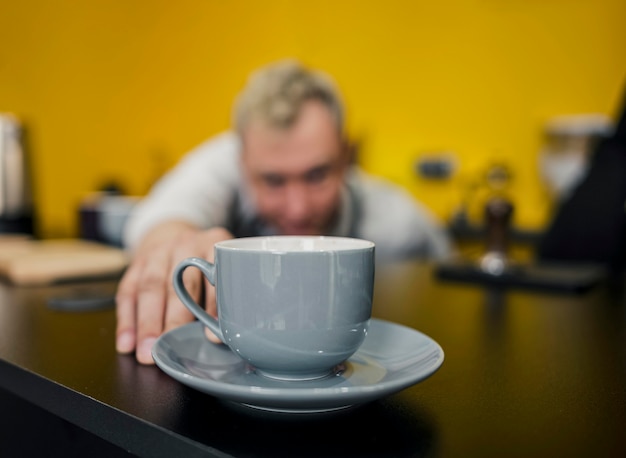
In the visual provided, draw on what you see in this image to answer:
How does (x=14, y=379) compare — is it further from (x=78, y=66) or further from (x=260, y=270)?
(x=78, y=66)

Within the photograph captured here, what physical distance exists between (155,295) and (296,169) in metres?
0.94

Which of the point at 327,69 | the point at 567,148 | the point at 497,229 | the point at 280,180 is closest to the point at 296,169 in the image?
the point at 280,180

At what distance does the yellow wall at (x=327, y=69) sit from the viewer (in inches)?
93.9

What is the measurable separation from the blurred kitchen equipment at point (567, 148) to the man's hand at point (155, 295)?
1.85 m

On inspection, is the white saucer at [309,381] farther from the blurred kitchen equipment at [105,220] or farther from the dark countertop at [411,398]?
the blurred kitchen equipment at [105,220]

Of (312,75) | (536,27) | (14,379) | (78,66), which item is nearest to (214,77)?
(78,66)

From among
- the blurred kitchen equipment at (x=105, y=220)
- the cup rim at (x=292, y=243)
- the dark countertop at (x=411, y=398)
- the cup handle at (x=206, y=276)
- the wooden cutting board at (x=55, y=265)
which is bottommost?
the blurred kitchen equipment at (x=105, y=220)

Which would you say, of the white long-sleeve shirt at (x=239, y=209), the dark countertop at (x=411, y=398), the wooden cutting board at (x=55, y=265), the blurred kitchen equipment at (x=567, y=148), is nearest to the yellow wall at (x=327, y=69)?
the blurred kitchen equipment at (x=567, y=148)

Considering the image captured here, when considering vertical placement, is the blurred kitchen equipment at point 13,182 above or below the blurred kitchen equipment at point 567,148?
below

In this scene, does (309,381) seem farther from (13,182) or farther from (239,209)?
(13,182)

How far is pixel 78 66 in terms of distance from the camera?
3502 mm

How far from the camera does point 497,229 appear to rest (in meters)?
1.00

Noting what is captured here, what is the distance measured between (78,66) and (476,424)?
3.60 meters

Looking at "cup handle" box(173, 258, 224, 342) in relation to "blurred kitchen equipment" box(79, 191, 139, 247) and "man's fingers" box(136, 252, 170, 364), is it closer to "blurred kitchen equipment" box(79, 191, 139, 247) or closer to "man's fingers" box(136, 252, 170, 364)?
"man's fingers" box(136, 252, 170, 364)
